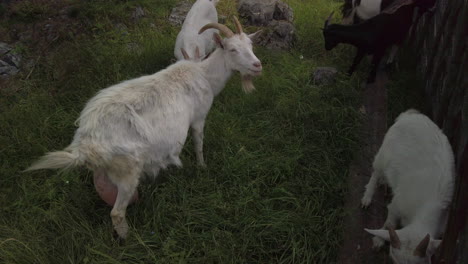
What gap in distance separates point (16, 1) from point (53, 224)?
490 centimetres

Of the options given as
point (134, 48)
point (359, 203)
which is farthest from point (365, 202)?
point (134, 48)

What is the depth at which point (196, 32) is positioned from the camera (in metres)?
4.65

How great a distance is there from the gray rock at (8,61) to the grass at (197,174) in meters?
0.22

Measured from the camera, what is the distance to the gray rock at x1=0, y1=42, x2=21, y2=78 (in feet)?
15.9

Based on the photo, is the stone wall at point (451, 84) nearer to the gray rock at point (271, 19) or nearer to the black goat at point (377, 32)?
the black goat at point (377, 32)

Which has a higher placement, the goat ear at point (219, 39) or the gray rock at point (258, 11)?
the goat ear at point (219, 39)

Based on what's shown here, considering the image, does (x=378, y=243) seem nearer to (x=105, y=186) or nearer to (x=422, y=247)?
(x=422, y=247)

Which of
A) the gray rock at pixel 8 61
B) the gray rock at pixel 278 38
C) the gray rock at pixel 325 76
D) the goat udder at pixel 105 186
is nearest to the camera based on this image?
the goat udder at pixel 105 186

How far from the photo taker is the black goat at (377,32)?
182 inches

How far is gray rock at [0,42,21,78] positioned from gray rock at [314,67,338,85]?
13.6 feet

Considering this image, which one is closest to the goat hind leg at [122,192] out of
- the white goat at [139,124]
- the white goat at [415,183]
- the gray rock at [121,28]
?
the white goat at [139,124]

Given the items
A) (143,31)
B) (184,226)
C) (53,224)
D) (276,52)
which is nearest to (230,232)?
(184,226)

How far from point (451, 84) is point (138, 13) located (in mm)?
4804

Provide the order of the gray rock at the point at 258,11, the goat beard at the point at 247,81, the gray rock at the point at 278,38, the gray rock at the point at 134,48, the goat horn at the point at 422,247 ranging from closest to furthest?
the goat horn at the point at 422,247
the goat beard at the point at 247,81
the gray rock at the point at 134,48
the gray rock at the point at 278,38
the gray rock at the point at 258,11
